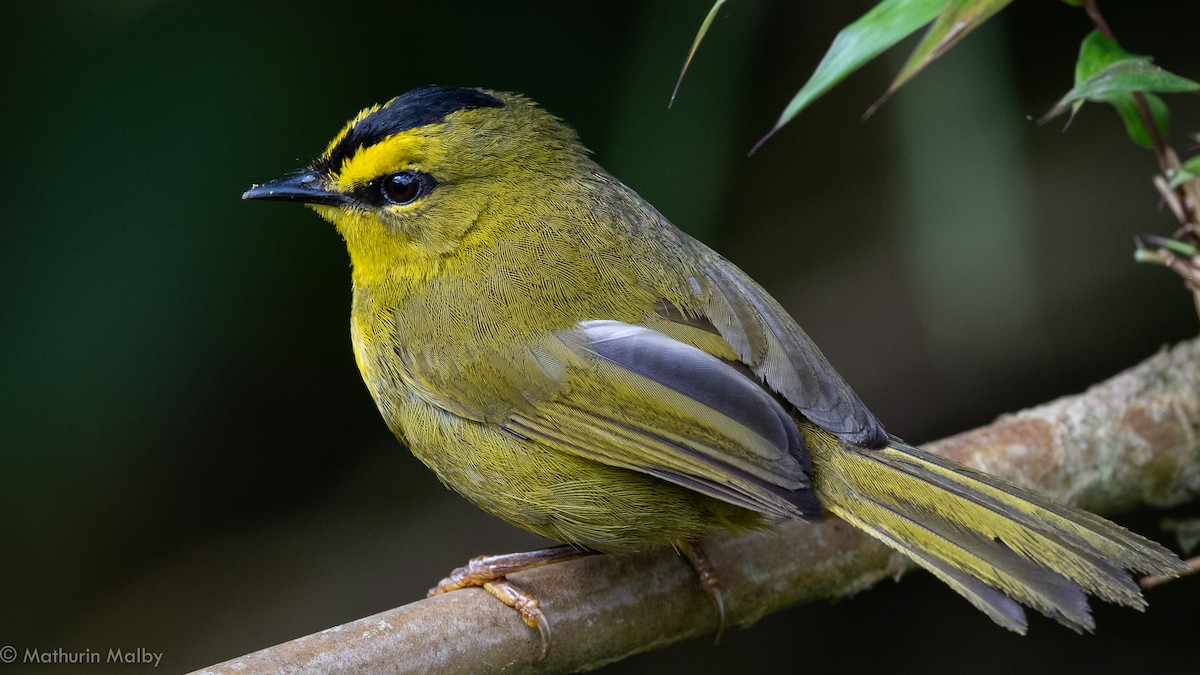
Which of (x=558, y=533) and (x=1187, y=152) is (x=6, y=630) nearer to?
(x=558, y=533)

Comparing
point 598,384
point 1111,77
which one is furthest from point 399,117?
point 1111,77

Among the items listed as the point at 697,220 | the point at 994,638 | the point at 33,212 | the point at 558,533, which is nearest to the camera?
the point at 558,533

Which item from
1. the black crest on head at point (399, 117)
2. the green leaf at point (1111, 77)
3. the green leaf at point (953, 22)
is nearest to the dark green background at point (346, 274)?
the green leaf at point (1111, 77)

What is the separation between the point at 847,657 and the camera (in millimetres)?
5316

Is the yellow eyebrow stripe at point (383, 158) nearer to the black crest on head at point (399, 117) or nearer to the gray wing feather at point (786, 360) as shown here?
the black crest on head at point (399, 117)

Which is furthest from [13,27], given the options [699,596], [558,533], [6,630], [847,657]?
[847,657]

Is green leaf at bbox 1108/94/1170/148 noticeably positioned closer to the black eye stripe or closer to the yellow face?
the yellow face

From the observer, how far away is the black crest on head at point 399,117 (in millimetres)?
3096

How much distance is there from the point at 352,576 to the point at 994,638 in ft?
8.98

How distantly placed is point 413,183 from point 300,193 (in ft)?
0.95

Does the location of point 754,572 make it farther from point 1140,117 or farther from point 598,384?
point 1140,117

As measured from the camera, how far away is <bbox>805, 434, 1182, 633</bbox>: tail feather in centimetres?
229

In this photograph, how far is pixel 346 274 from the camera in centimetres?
489

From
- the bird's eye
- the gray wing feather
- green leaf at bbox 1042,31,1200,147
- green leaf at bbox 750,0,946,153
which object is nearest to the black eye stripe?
the bird's eye
